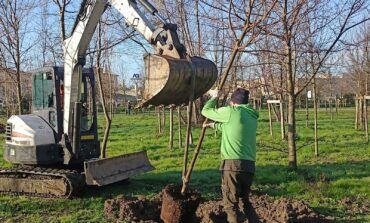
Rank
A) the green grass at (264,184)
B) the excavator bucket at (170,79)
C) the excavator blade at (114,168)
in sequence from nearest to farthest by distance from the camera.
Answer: the excavator bucket at (170,79)
the green grass at (264,184)
the excavator blade at (114,168)

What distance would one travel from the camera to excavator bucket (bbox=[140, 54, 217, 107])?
596cm

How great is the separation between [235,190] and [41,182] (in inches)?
184

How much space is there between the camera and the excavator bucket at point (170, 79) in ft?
19.5

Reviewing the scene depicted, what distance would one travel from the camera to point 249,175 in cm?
605

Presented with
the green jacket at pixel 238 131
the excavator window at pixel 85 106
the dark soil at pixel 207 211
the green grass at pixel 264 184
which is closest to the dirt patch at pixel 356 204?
the green grass at pixel 264 184

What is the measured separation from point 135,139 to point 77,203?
10.9 m

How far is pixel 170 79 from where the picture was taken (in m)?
5.94

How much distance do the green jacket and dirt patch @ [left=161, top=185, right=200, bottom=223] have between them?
3.14 feet

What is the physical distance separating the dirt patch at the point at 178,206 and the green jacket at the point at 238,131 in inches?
37.7

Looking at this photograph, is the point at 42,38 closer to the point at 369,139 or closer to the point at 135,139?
the point at 135,139

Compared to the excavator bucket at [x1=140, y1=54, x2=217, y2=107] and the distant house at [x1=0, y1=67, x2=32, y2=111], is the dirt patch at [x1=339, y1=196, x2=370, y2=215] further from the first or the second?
the distant house at [x1=0, y1=67, x2=32, y2=111]

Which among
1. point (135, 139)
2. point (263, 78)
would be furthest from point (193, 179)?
point (135, 139)

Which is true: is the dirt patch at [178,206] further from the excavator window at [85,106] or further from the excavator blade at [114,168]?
the excavator window at [85,106]

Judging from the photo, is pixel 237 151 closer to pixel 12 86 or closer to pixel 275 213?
pixel 275 213
